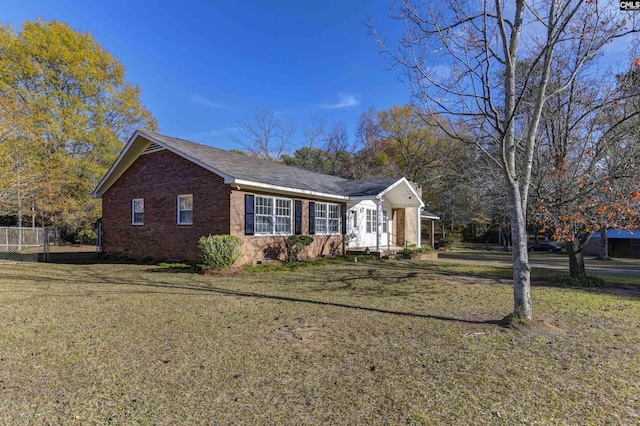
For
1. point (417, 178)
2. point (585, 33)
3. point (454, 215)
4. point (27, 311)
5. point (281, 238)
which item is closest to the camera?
point (585, 33)

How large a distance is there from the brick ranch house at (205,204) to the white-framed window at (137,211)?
0.04 m

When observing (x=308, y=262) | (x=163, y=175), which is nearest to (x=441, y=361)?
(x=308, y=262)

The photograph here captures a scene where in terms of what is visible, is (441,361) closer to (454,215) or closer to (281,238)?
(281,238)

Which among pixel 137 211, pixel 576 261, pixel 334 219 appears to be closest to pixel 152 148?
pixel 137 211

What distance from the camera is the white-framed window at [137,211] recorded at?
15375mm

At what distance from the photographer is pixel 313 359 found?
4.25 meters

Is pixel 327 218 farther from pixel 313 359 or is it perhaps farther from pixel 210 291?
pixel 313 359

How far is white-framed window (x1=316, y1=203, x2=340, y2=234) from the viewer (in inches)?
655

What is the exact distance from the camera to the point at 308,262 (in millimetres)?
14578

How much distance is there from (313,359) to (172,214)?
11509mm

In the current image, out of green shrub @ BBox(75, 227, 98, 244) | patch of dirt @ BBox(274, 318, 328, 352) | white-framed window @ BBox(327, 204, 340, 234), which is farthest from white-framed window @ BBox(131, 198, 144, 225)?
patch of dirt @ BBox(274, 318, 328, 352)

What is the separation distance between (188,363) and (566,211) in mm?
8626

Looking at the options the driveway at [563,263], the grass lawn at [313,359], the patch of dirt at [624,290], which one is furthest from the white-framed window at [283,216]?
the patch of dirt at [624,290]

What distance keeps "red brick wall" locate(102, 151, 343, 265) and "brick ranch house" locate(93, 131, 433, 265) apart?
4cm
